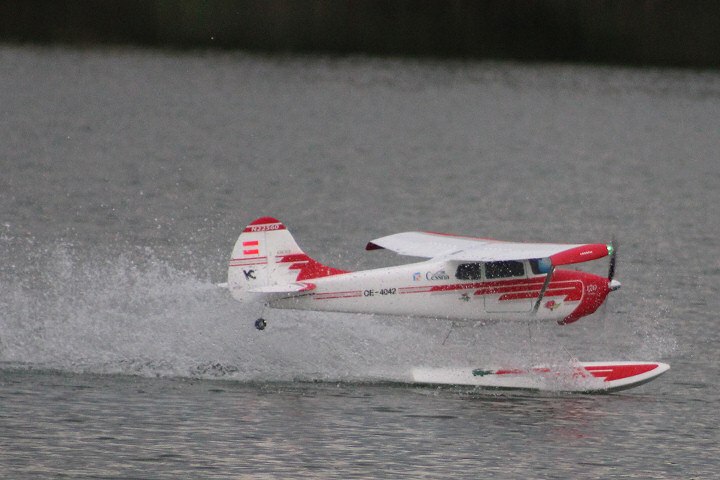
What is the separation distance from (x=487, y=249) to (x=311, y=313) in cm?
361

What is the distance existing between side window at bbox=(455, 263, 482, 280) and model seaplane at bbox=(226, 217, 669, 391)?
0.05 ft

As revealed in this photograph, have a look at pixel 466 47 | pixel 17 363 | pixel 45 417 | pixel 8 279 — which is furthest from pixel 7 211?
pixel 466 47

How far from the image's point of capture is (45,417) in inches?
704

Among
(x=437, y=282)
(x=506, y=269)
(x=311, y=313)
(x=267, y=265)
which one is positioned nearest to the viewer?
(x=267, y=265)

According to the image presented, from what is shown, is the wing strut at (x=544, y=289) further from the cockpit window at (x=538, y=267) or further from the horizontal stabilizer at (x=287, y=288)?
the horizontal stabilizer at (x=287, y=288)

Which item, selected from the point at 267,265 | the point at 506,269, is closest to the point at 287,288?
the point at 267,265

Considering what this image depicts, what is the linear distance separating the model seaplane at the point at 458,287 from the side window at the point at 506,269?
2 centimetres

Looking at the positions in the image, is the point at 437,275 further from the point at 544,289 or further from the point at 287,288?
the point at 287,288

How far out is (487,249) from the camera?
20891 mm

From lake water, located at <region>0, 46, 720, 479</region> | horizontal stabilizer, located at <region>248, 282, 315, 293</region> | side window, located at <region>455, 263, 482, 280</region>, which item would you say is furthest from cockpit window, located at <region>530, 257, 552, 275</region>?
horizontal stabilizer, located at <region>248, 282, 315, 293</region>

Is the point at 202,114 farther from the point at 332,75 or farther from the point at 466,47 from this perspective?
the point at 466,47

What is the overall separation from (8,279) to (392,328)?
8.43 meters

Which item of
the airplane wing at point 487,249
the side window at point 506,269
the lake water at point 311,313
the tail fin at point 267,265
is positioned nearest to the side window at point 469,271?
the side window at point 506,269

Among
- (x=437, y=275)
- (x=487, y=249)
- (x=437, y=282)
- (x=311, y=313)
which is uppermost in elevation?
(x=487, y=249)
